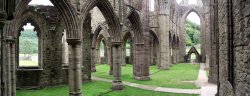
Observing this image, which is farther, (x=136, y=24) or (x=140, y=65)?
(x=140, y=65)

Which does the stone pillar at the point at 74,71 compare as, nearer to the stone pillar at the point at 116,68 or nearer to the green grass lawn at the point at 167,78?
the stone pillar at the point at 116,68

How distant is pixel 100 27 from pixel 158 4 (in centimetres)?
682

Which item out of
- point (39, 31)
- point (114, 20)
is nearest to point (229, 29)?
point (114, 20)

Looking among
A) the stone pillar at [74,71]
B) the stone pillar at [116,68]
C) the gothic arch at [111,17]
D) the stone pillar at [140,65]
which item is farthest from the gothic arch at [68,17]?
the stone pillar at [140,65]

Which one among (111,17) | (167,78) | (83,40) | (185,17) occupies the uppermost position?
(185,17)

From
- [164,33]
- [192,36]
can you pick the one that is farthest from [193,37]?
[164,33]

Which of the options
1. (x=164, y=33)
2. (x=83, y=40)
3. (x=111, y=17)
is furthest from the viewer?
(x=164, y=33)

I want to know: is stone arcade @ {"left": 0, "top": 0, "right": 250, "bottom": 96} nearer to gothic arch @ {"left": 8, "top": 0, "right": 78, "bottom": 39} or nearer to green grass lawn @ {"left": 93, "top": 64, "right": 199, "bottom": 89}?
gothic arch @ {"left": 8, "top": 0, "right": 78, "bottom": 39}

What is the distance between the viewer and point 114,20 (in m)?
14.0

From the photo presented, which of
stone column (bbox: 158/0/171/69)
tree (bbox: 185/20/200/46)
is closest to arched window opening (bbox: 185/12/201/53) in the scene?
tree (bbox: 185/20/200/46)

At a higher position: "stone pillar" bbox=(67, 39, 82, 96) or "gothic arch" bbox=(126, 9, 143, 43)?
"gothic arch" bbox=(126, 9, 143, 43)

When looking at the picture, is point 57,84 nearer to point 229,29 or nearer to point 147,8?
point 147,8

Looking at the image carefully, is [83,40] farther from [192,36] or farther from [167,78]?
[192,36]

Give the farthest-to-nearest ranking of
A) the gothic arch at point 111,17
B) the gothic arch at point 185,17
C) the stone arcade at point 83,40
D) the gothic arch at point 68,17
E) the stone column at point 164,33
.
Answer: the gothic arch at point 185,17
the stone column at point 164,33
the gothic arch at point 111,17
the gothic arch at point 68,17
the stone arcade at point 83,40
